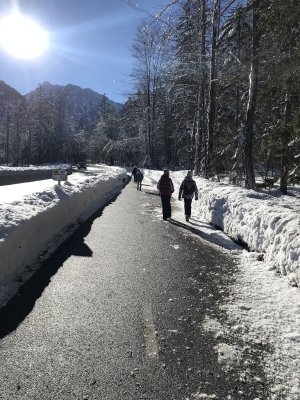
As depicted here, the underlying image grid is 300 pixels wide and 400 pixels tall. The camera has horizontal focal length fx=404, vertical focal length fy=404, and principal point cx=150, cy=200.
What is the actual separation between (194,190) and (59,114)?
8066cm

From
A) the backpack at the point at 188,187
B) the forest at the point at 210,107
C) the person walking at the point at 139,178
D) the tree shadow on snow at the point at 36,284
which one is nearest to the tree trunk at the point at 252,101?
the forest at the point at 210,107

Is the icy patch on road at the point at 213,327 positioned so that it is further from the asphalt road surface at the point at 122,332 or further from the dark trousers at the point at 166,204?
the dark trousers at the point at 166,204

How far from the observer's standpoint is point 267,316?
5.69 meters

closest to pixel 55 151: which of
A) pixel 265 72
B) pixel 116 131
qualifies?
pixel 116 131

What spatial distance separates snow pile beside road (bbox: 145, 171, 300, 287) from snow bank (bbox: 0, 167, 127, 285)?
4.64 m

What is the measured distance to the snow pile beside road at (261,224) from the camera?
7.28m

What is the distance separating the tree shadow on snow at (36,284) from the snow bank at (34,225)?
12.2 inches

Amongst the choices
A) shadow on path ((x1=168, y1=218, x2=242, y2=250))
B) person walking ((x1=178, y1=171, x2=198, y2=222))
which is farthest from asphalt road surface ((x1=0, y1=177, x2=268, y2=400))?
person walking ((x1=178, y1=171, x2=198, y2=222))

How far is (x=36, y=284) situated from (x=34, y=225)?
2.56 meters

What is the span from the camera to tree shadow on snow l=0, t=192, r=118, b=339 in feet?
17.7

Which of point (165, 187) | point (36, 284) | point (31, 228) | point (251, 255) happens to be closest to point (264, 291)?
point (251, 255)

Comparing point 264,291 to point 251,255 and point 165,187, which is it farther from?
point 165,187

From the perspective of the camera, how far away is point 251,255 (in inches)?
358

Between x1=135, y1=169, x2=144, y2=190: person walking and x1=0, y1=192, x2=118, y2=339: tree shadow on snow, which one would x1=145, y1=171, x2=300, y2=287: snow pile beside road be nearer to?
x1=0, y1=192, x2=118, y2=339: tree shadow on snow
